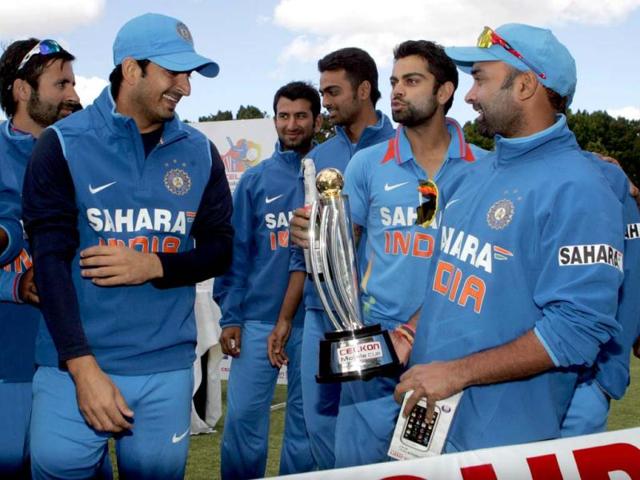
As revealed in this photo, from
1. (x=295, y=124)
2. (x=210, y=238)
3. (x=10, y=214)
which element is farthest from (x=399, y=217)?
(x=295, y=124)

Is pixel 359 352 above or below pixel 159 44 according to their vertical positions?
below

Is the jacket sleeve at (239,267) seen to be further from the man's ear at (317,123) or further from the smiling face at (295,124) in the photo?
the man's ear at (317,123)

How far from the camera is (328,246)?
120 inches

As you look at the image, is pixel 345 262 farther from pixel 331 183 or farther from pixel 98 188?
pixel 98 188

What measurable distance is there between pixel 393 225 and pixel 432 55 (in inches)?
37.5

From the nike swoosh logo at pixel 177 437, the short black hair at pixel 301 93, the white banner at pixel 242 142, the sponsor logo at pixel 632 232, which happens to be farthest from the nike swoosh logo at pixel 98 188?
the white banner at pixel 242 142

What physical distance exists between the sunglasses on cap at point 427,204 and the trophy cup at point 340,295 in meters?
0.78

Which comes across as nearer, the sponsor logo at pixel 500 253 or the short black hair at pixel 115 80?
the sponsor logo at pixel 500 253

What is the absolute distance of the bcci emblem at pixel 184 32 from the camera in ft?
10.8

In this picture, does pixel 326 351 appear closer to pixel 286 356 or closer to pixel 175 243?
pixel 175 243

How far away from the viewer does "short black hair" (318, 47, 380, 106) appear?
5336 mm

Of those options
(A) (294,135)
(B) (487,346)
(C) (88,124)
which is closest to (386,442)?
(B) (487,346)

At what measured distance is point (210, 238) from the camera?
3391 mm

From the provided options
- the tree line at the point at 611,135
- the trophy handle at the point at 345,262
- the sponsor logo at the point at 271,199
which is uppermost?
the tree line at the point at 611,135
